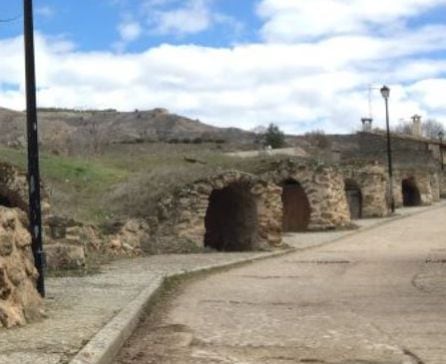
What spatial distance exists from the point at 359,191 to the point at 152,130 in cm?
4584

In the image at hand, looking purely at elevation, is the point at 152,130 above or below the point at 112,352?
above

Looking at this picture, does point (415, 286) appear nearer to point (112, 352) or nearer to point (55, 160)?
point (112, 352)

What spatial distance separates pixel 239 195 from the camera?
25.0 metres

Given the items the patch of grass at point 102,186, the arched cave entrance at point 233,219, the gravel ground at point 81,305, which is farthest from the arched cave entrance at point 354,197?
the gravel ground at point 81,305

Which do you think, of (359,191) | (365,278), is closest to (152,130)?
(359,191)

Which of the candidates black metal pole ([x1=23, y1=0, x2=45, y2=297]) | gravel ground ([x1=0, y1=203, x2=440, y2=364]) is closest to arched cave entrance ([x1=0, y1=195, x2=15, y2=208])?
gravel ground ([x1=0, y1=203, x2=440, y2=364])

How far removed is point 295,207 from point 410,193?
2897 cm

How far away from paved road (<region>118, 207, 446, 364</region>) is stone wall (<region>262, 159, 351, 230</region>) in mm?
13620

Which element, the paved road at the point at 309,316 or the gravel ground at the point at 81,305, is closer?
the gravel ground at the point at 81,305

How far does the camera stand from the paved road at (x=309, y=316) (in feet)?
26.7

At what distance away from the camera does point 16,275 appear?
9297 millimetres

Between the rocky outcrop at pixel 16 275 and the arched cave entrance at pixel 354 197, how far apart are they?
3615 cm

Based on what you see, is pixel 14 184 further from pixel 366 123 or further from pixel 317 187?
pixel 366 123

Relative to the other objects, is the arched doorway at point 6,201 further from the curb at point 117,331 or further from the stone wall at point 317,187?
the stone wall at point 317,187
